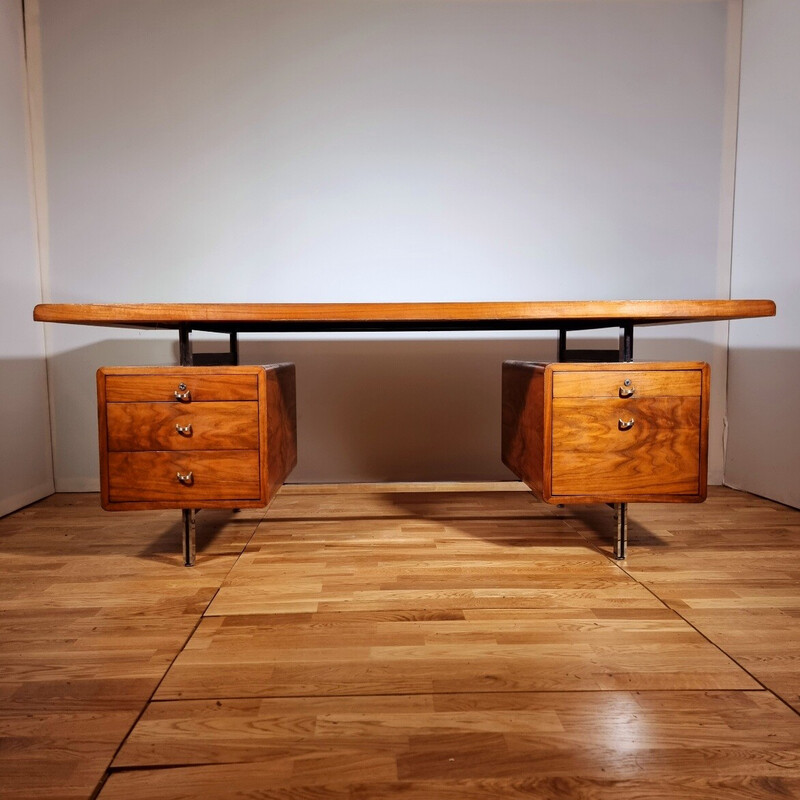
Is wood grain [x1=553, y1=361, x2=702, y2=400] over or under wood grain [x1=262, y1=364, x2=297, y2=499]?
over

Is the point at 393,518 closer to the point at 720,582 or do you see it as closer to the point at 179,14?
the point at 720,582

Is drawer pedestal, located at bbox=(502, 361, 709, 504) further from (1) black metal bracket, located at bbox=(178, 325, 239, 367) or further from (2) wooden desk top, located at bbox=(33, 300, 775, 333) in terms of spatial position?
(1) black metal bracket, located at bbox=(178, 325, 239, 367)

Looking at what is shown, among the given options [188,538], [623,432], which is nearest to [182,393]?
[188,538]

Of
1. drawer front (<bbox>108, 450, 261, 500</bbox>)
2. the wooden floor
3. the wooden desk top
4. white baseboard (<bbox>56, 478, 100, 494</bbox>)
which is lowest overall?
white baseboard (<bbox>56, 478, 100, 494</bbox>)

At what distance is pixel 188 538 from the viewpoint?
4.66ft

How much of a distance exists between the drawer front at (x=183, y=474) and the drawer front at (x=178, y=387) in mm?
120

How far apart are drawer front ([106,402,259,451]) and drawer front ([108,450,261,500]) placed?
0.8 inches

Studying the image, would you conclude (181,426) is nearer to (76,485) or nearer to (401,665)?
(401,665)

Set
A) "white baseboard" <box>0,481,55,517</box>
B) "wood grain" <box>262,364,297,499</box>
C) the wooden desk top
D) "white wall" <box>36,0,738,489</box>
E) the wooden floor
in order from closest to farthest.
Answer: the wooden floor → the wooden desk top → "wood grain" <box>262,364,297,499</box> → "white baseboard" <box>0,481,55,517</box> → "white wall" <box>36,0,738,489</box>

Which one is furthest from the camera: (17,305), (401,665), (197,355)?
(17,305)

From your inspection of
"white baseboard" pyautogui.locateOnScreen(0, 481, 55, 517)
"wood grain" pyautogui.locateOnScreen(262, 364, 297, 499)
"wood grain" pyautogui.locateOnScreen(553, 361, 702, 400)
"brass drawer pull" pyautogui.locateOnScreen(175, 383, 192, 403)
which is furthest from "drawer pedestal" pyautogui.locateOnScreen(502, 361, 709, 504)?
"white baseboard" pyautogui.locateOnScreen(0, 481, 55, 517)

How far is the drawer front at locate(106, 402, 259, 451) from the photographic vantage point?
51.1 inches

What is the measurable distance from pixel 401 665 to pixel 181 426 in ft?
2.29

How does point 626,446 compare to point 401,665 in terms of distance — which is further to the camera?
point 626,446
